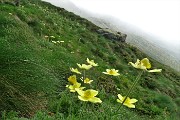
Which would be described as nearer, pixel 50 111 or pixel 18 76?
pixel 18 76

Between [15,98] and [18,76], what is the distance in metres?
0.28

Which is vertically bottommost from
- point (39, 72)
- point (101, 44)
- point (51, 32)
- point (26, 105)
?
point (101, 44)

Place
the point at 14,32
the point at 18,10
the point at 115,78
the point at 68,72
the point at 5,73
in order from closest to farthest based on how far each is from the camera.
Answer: the point at 5,73 → the point at 14,32 → the point at 68,72 → the point at 115,78 → the point at 18,10

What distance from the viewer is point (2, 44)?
5.34 meters

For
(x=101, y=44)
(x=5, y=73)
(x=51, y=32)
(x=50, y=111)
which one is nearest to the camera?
(x=5, y=73)

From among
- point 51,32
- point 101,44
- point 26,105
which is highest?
point 26,105

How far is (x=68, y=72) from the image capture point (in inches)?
321

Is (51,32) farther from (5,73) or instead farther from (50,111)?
(5,73)

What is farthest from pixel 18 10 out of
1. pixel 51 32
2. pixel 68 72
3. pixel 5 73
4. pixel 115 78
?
pixel 5 73

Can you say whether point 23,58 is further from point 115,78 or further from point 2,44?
point 115,78

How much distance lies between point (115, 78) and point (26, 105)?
26.2ft

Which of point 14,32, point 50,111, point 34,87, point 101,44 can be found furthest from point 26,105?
point 101,44

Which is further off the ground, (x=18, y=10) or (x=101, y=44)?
(x=18, y=10)

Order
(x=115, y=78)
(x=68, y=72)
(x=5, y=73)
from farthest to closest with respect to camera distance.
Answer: (x=115, y=78)
(x=68, y=72)
(x=5, y=73)
